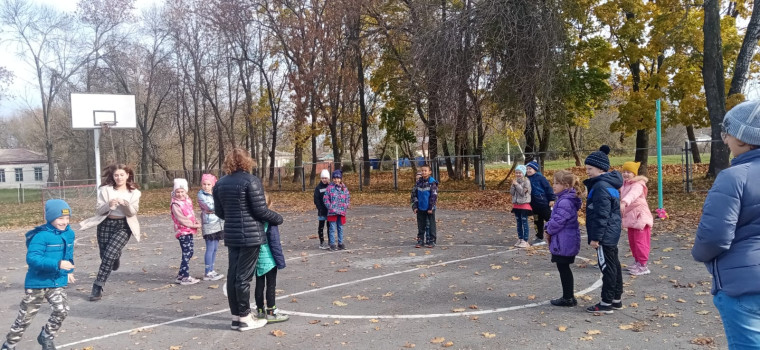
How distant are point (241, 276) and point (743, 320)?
4.29 metres

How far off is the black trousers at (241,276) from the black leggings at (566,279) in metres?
3.33

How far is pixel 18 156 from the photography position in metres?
78.8

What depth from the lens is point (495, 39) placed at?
18.6 metres

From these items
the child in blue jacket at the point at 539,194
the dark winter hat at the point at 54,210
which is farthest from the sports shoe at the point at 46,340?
the child in blue jacket at the point at 539,194

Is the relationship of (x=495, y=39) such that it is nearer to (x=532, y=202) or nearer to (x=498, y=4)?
(x=498, y=4)

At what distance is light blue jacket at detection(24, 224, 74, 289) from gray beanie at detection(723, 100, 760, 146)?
527 centimetres

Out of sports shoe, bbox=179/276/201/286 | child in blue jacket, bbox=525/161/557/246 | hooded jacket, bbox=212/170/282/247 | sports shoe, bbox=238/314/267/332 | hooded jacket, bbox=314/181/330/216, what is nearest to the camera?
hooded jacket, bbox=212/170/282/247

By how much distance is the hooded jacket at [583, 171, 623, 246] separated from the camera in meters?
5.95

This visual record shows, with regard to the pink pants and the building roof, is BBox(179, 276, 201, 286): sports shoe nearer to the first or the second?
the pink pants

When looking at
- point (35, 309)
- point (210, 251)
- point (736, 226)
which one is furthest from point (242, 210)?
point (736, 226)

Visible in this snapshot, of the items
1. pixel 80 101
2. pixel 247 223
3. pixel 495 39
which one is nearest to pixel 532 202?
pixel 247 223

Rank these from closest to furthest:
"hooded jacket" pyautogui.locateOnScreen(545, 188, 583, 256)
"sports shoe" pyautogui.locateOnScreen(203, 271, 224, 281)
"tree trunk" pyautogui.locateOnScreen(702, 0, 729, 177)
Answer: "hooded jacket" pyautogui.locateOnScreen(545, 188, 583, 256) < "sports shoe" pyautogui.locateOnScreen(203, 271, 224, 281) < "tree trunk" pyautogui.locateOnScreen(702, 0, 729, 177)

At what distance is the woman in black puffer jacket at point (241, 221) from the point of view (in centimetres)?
555

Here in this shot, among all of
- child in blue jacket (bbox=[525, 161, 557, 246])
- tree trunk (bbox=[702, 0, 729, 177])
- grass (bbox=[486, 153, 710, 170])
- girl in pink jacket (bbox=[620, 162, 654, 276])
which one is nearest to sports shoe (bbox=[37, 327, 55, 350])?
girl in pink jacket (bbox=[620, 162, 654, 276])
